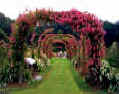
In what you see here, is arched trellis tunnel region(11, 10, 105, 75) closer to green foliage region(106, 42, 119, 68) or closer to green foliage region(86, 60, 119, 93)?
green foliage region(86, 60, 119, 93)

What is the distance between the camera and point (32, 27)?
8781 millimetres

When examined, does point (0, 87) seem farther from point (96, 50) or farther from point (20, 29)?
point (96, 50)

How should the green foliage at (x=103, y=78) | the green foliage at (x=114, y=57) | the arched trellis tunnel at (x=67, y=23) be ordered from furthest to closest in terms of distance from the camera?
the green foliage at (x=114, y=57), the arched trellis tunnel at (x=67, y=23), the green foliage at (x=103, y=78)

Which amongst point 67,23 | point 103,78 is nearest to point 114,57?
point 67,23

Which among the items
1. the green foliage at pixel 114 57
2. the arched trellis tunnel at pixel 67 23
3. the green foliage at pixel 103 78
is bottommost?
the green foliage at pixel 114 57

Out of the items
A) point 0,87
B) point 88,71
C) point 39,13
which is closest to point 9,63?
point 0,87

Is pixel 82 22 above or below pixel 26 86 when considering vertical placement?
above

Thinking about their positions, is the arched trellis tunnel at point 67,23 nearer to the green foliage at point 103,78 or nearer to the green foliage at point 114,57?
the green foliage at point 103,78

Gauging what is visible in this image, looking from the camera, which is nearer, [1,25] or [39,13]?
[39,13]

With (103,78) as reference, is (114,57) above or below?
below

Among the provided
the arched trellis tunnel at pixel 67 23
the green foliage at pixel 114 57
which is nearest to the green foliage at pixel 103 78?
the arched trellis tunnel at pixel 67 23

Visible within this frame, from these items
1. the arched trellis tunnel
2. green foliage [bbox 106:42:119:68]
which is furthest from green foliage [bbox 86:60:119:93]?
green foliage [bbox 106:42:119:68]

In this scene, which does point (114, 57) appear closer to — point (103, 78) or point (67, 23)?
point (67, 23)

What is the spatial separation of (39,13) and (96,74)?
3.06 metres
